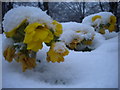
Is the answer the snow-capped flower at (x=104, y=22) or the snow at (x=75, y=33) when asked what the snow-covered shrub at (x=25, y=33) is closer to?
the snow at (x=75, y=33)

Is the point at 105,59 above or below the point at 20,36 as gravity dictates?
below

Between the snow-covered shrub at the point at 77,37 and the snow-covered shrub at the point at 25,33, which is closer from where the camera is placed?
the snow-covered shrub at the point at 25,33

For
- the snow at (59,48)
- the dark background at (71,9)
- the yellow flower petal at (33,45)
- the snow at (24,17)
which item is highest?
the snow at (24,17)

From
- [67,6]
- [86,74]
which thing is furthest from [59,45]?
[67,6]

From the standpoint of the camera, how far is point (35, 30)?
576 mm

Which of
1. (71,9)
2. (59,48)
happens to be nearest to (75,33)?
(59,48)

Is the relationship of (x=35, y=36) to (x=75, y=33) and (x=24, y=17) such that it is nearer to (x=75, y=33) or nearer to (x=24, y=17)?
(x=24, y=17)

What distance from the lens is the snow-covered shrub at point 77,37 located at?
1.14 meters

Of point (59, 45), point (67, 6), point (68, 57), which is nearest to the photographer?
point (59, 45)

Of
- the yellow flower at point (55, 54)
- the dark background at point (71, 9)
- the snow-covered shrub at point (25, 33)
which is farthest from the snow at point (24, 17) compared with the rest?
the dark background at point (71, 9)

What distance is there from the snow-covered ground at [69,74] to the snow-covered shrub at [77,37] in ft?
1.24

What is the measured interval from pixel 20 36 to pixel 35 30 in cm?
10

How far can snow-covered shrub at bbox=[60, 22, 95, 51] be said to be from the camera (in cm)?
114

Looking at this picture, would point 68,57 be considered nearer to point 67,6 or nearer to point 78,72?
point 78,72
